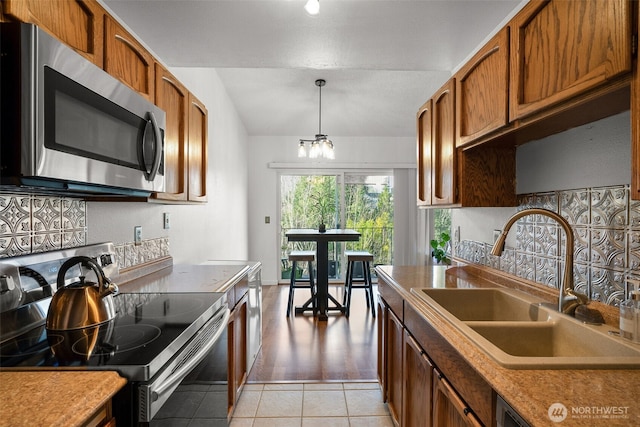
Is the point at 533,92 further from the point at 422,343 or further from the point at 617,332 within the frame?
the point at 422,343

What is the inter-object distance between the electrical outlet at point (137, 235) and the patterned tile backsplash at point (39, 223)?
397 mm

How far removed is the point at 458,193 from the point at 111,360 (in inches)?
64.3

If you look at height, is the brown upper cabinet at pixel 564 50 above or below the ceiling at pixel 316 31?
below

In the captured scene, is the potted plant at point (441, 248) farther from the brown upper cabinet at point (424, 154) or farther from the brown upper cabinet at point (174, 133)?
the brown upper cabinet at point (174, 133)

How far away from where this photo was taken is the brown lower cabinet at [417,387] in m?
0.90

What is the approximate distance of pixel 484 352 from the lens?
0.89 metres

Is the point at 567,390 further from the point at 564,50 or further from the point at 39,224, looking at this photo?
the point at 39,224

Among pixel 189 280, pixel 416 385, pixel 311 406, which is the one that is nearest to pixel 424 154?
pixel 416 385

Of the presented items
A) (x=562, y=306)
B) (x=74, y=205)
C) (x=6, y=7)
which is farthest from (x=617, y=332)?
(x=74, y=205)

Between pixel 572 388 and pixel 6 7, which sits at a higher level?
pixel 6 7

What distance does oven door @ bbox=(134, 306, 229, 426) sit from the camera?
876 millimetres

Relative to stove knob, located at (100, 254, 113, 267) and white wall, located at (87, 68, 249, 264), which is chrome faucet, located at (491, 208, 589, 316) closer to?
stove knob, located at (100, 254, 113, 267)

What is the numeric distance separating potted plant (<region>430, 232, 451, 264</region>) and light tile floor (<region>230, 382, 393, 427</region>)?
309cm

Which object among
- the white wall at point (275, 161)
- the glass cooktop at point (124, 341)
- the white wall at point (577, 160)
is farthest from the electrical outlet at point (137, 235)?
the white wall at point (275, 161)
